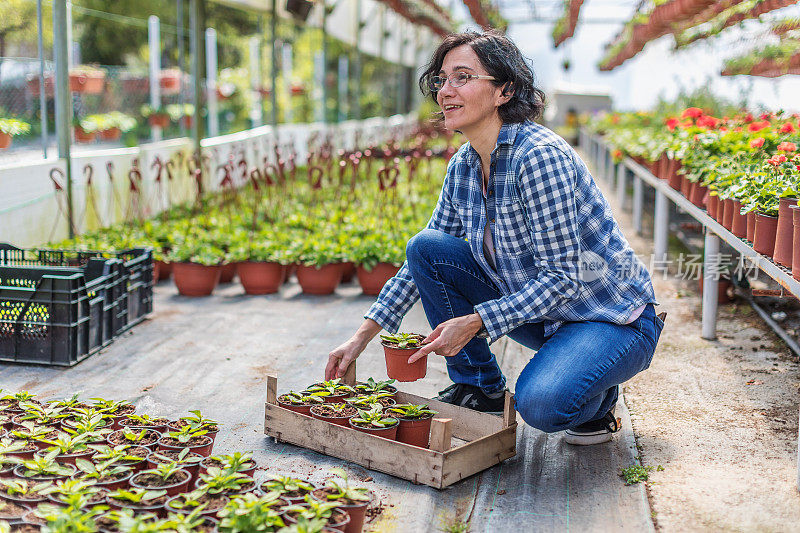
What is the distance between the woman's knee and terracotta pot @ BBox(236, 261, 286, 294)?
2.66 meters

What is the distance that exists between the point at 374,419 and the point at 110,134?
576cm

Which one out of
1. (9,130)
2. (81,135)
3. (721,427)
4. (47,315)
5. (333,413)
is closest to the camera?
(333,413)

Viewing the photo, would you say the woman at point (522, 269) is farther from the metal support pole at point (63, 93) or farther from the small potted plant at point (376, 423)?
the metal support pole at point (63, 93)

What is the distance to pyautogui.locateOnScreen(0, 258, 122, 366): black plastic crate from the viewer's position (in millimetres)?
3189

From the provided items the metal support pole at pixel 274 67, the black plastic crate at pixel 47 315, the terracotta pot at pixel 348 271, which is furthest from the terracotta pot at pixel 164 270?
the metal support pole at pixel 274 67

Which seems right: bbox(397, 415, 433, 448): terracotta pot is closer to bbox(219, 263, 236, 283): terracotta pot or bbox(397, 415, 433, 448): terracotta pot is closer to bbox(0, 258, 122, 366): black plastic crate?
bbox(0, 258, 122, 366): black plastic crate

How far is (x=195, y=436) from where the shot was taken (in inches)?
88.0

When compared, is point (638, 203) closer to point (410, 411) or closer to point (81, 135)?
point (81, 135)

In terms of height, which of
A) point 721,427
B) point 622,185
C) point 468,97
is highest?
point 468,97

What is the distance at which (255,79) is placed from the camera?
448 inches

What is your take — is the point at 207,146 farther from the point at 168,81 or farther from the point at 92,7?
the point at 92,7

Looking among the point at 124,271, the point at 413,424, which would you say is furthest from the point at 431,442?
the point at 124,271

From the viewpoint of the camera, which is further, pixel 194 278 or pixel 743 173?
pixel 194 278

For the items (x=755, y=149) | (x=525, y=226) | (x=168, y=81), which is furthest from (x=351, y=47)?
(x=525, y=226)
